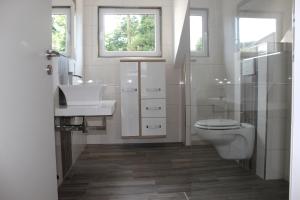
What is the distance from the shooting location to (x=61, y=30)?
2383 mm

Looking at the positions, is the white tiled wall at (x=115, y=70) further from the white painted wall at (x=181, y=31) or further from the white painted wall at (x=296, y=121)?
the white painted wall at (x=296, y=121)

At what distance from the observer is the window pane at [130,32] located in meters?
3.45

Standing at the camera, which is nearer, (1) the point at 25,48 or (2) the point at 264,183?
(1) the point at 25,48

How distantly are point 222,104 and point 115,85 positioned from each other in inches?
63.9

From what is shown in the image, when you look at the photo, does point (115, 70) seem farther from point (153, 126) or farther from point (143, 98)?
point (153, 126)

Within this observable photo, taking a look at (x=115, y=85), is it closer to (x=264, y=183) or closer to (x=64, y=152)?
(x=64, y=152)

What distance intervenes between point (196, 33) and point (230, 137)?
1025mm

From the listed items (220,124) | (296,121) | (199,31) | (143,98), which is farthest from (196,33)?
(296,121)

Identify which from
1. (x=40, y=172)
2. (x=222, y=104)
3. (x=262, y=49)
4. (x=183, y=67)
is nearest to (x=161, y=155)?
(x=222, y=104)

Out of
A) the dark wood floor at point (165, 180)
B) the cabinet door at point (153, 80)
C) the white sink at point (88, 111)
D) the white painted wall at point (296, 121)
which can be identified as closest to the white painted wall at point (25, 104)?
the white sink at point (88, 111)

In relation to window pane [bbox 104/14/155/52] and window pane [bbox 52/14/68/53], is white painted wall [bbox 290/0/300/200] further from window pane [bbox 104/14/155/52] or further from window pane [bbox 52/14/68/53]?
window pane [bbox 104/14/155/52]

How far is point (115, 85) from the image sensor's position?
338 cm

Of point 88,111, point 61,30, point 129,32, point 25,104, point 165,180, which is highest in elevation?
point 129,32

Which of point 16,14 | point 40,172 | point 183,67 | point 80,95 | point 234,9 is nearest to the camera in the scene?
point 16,14
